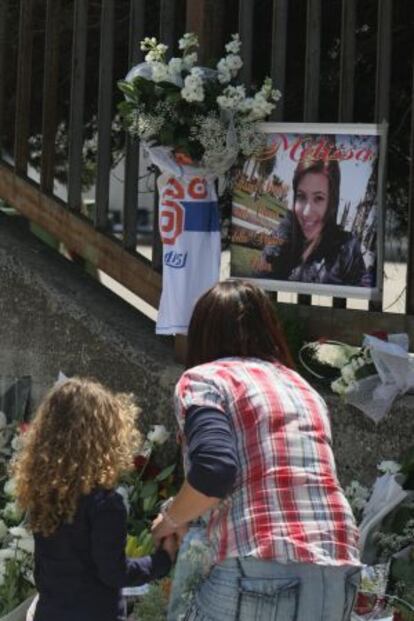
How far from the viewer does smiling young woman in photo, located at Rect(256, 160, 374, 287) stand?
4.89 meters

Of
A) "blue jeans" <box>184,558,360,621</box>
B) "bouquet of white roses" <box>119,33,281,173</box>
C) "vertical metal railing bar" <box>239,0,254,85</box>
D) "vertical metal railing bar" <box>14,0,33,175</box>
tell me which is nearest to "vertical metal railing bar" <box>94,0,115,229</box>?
"vertical metal railing bar" <box>14,0,33,175</box>

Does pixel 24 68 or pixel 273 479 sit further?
pixel 24 68

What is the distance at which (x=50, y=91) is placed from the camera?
5867 mm

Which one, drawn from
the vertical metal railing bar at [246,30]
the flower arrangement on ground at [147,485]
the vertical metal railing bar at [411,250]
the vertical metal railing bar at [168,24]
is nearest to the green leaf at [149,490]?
the flower arrangement on ground at [147,485]

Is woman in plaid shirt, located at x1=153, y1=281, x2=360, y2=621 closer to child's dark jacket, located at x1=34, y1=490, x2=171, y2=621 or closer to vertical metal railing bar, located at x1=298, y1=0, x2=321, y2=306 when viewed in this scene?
child's dark jacket, located at x1=34, y1=490, x2=171, y2=621

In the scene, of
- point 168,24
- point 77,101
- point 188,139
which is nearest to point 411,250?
point 188,139

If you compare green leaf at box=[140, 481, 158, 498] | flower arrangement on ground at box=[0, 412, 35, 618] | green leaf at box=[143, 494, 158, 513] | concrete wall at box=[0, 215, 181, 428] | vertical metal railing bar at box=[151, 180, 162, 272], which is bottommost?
flower arrangement on ground at box=[0, 412, 35, 618]

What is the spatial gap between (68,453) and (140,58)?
3007 mm

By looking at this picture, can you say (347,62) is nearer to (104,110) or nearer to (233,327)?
(104,110)

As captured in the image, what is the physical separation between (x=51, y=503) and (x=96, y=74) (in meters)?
4.40

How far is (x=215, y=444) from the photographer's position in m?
2.69

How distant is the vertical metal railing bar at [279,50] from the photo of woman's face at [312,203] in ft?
1.19

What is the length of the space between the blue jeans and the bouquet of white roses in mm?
2499

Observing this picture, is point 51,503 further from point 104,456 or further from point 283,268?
point 283,268
